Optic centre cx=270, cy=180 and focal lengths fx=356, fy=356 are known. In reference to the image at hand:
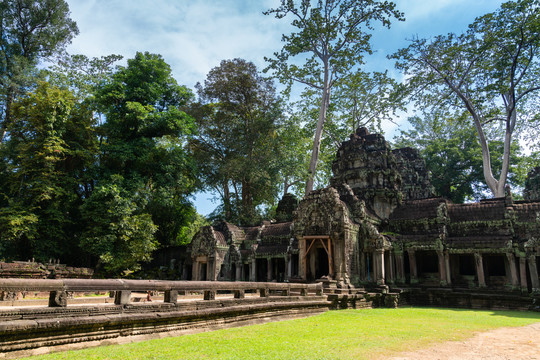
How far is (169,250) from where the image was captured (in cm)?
3017

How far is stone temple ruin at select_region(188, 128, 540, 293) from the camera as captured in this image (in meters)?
18.4

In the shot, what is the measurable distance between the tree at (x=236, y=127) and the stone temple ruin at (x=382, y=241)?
7.10 metres

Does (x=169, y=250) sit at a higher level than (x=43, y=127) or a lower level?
lower

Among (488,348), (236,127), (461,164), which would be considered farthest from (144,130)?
(461,164)

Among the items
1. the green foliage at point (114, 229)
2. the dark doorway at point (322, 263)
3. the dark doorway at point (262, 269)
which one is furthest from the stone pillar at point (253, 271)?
the green foliage at point (114, 229)

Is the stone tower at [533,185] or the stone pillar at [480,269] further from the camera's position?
the stone tower at [533,185]

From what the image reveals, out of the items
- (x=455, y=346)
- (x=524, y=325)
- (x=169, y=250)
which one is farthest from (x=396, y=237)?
(x=169, y=250)

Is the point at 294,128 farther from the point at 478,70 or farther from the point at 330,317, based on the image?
the point at 330,317

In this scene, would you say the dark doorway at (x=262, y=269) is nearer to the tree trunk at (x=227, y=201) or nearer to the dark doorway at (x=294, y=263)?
the dark doorway at (x=294, y=263)

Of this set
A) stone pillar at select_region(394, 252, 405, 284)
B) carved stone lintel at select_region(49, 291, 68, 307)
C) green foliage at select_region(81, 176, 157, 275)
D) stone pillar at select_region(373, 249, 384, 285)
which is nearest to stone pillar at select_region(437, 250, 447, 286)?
stone pillar at select_region(394, 252, 405, 284)

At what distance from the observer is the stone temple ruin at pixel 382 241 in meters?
18.4

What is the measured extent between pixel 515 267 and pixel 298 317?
511 inches

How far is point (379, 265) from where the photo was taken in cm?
1902

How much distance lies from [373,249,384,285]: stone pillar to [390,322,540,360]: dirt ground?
9.40 meters
